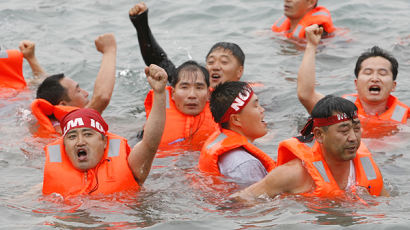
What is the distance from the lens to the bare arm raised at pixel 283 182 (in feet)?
19.7

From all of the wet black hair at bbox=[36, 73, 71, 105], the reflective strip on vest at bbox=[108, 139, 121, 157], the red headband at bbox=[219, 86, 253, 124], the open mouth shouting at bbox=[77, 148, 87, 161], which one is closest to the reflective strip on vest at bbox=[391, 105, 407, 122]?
the red headband at bbox=[219, 86, 253, 124]

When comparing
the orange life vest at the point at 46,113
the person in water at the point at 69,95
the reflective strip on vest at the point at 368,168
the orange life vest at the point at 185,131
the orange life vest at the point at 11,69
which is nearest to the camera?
the reflective strip on vest at the point at 368,168

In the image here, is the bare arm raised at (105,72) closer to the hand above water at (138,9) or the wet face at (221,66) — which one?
the hand above water at (138,9)

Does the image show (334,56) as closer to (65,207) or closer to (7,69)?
(7,69)

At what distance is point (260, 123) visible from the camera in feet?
22.9

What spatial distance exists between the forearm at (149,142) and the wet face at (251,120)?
1058 millimetres

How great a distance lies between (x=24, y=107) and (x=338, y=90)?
4.53 meters

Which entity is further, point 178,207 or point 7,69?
point 7,69

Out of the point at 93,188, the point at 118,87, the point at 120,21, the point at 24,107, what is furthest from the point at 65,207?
the point at 120,21

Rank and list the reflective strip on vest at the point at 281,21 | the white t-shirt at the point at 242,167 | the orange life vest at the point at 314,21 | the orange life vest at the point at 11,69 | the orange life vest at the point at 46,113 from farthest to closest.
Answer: the reflective strip on vest at the point at 281,21 → the orange life vest at the point at 314,21 → the orange life vest at the point at 11,69 → the orange life vest at the point at 46,113 → the white t-shirt at the point at 242,167

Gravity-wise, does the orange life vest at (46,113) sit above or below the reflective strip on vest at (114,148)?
above

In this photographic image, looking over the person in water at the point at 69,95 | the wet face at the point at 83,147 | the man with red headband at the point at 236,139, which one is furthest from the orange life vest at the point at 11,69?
the man with red headband at the point at 236,139

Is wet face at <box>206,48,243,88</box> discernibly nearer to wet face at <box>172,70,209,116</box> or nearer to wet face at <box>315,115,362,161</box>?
wet face at <box>172,70,209,116</box>

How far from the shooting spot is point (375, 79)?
27.4 ft
